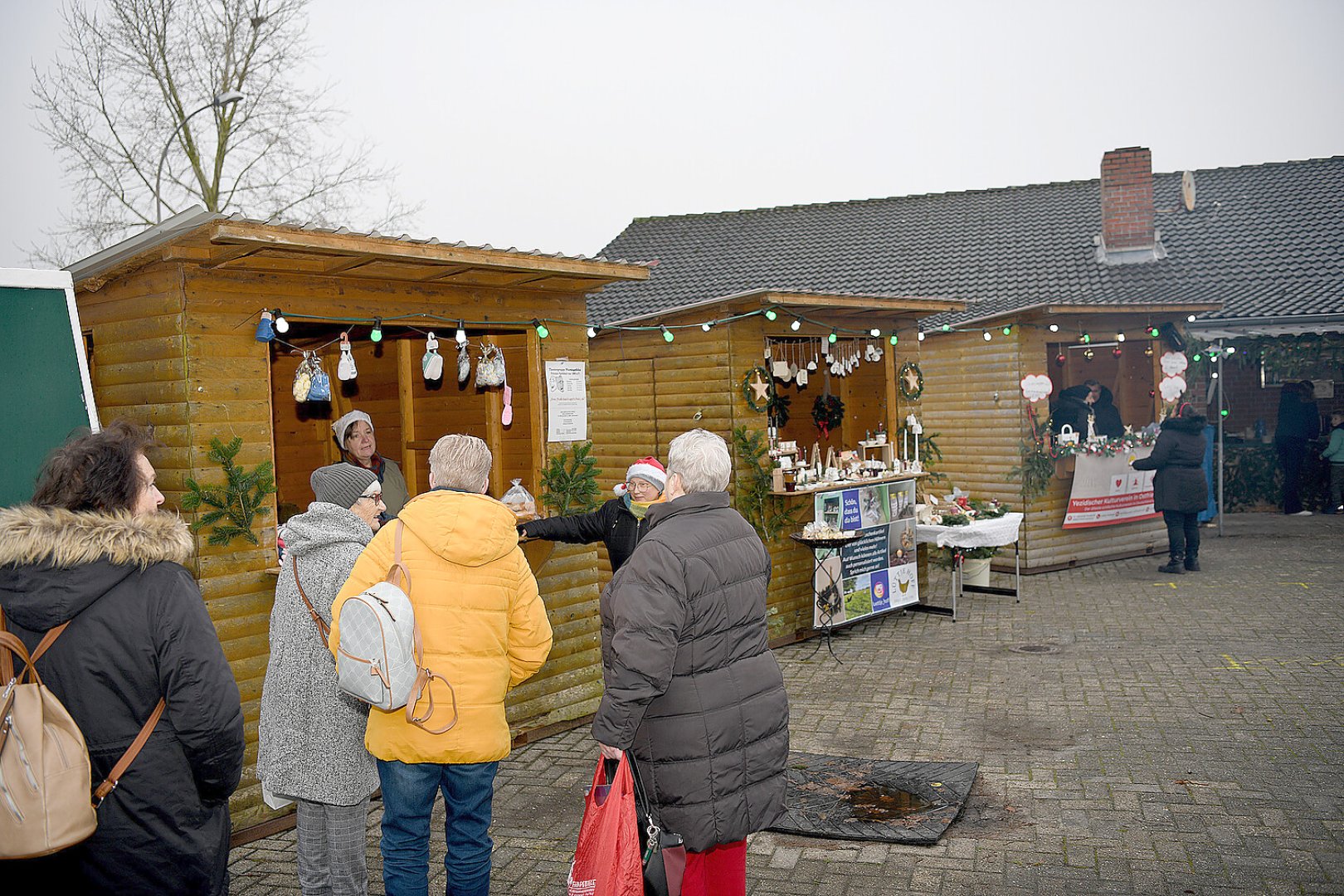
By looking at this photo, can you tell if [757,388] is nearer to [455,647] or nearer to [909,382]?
[909,382]

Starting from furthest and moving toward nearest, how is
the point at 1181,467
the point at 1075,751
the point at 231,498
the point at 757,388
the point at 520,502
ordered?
the point at 1181,467 → the point at 757,388 → the point at 520,502 → the point at 1075,751 → the point at 231,498

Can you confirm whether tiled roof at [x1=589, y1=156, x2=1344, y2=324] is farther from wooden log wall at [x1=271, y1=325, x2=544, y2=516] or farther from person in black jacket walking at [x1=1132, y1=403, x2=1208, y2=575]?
wooden log wall at [x1=271, y1=325, x2=544, y2=516]

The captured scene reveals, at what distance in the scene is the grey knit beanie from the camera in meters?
3.72

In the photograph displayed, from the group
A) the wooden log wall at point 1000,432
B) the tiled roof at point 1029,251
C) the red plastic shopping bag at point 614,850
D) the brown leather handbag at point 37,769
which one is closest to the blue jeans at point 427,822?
the red plastic shopping bag at point 614,850

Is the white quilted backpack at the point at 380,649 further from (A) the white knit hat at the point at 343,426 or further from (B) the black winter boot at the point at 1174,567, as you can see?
(B) the black winter boot at the point at 1174,567

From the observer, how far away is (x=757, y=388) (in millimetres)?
8516

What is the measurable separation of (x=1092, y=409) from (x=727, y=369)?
6.91 metres

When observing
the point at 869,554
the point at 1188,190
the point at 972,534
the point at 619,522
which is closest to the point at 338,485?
the point at 619,522

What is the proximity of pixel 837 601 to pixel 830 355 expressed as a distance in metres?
2.44

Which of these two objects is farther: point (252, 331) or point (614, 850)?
point (252, 331)

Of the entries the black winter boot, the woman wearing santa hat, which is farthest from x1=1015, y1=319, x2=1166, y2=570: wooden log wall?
the woman wearing santa hat

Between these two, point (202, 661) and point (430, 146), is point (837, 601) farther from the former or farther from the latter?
point (430, 146)

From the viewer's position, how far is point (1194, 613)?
942 cm

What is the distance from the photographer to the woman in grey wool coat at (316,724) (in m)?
3.54
